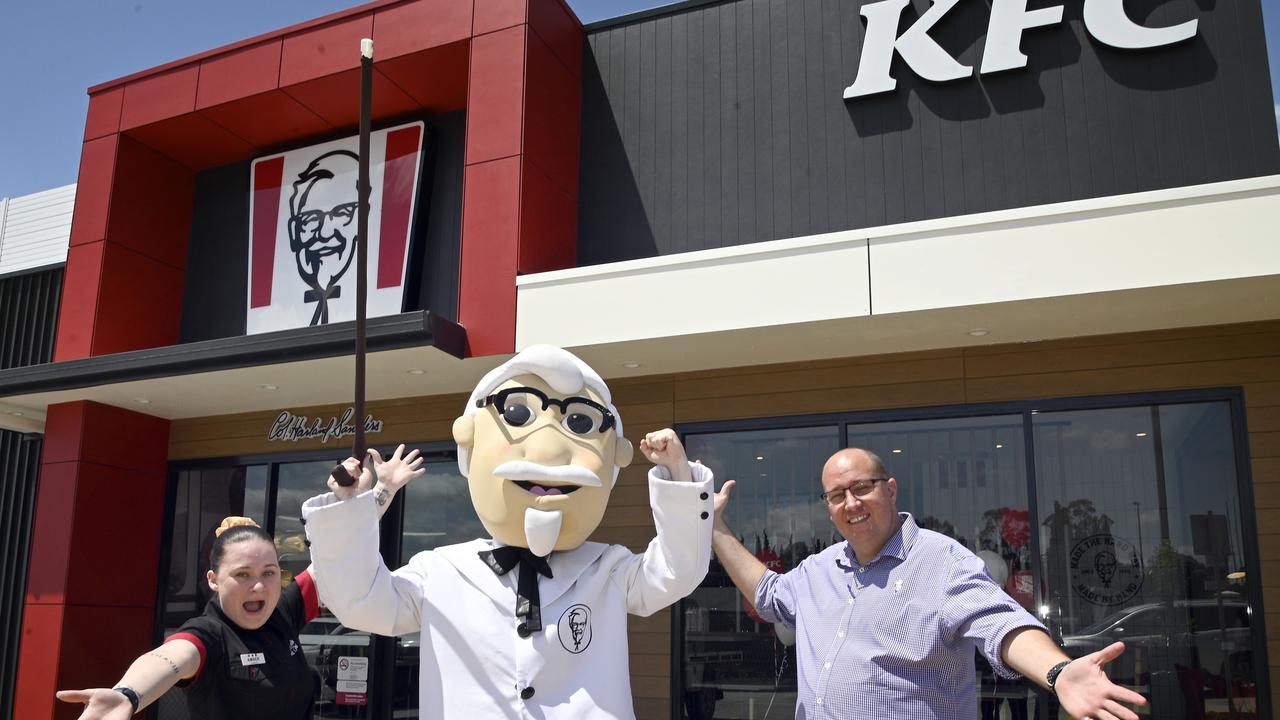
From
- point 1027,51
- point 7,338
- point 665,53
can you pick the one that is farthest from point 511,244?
point 7,338

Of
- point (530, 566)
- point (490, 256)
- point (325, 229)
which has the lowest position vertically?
point (530, 566)

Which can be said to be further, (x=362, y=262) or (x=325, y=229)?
(x=325, y=229)

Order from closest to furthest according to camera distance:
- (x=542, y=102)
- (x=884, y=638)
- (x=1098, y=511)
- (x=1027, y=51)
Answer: (x=884, y=638), (x=1098, y=511), (x=1027, y=51), (x=542, y=102)

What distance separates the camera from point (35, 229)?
10.6m

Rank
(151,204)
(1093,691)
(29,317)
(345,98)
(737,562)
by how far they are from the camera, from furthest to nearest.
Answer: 1. (29,317)
2. (151,204)
3. (345,98)
4. (737,562)
5. (1093,691)

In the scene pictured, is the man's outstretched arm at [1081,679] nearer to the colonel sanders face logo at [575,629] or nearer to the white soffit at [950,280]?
the colonel sanders face logo at [575,629]

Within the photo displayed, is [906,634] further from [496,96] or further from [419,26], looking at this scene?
[419,26]

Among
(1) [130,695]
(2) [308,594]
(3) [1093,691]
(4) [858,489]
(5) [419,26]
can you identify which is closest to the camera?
(3) [1093,691]

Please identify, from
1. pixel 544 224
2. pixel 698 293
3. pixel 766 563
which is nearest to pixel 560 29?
pixel 544 224

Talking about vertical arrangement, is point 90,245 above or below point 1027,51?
below

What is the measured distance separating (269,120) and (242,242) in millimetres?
1246

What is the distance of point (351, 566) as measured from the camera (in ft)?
9.82

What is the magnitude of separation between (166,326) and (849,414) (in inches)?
233

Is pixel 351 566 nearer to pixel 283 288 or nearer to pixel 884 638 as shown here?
pixel 884 638
